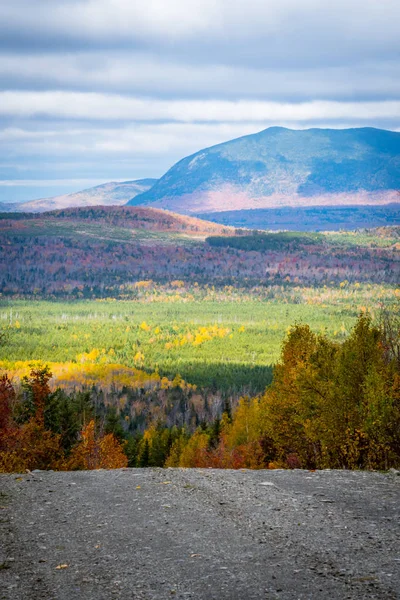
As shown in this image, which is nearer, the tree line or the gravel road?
the gravel road

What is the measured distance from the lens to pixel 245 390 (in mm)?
160375

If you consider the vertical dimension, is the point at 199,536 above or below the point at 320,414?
above

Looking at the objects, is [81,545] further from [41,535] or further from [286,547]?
[286,547]

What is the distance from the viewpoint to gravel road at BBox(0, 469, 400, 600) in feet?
40.7

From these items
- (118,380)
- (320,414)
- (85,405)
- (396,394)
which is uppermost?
(396,394)

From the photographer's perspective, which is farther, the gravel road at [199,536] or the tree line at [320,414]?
the tree line at [320,414]

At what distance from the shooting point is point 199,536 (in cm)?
1473

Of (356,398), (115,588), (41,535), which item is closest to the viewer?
(115,588)

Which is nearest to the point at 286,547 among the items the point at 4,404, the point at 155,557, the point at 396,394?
the point at 155,557

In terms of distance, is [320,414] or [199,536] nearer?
[199,536]

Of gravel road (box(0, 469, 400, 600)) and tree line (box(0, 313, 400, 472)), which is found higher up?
gravel road (box(0, 469, 400, 600))

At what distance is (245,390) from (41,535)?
147 m

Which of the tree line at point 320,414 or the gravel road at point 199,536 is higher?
the gravel road at point 199,536

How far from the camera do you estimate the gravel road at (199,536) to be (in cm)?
1240
